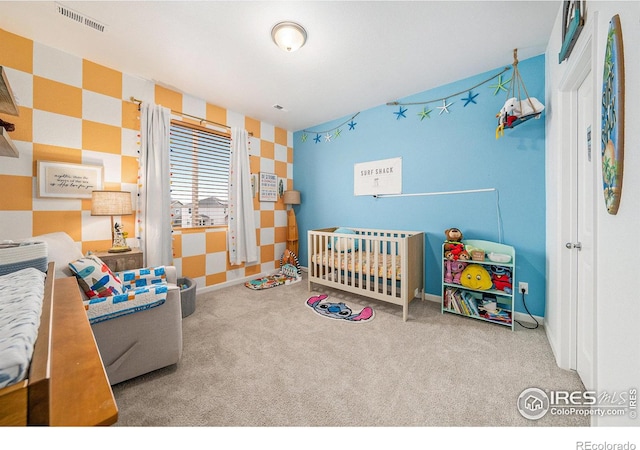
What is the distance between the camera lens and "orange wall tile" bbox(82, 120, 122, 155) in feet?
7.32

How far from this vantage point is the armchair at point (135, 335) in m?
1.35

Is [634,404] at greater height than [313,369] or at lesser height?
greater

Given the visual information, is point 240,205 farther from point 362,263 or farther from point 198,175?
point 362,263

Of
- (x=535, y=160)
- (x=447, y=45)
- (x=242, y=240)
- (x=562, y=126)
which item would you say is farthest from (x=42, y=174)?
(x=535, y=160)

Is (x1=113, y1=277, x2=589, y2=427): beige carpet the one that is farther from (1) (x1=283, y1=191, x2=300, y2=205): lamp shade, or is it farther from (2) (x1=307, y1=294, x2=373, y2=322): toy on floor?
(1) (x1=283, y1=191, x2=300, y2=205): lamp shade

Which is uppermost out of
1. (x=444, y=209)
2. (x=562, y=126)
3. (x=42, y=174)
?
(x=562, y=126)

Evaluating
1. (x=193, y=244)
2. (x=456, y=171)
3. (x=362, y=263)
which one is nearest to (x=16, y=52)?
(x=193, y=244)

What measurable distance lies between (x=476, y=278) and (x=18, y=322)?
2.67m

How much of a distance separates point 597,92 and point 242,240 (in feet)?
10.9

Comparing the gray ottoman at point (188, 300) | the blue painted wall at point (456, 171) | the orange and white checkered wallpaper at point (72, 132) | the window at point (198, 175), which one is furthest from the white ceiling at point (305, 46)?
the gray ottoman at point (188, 300)

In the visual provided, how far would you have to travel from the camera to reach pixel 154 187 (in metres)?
2.57

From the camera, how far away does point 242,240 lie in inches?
133

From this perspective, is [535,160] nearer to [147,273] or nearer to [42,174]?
[147,273]

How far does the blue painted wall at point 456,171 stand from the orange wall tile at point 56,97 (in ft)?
8.99
